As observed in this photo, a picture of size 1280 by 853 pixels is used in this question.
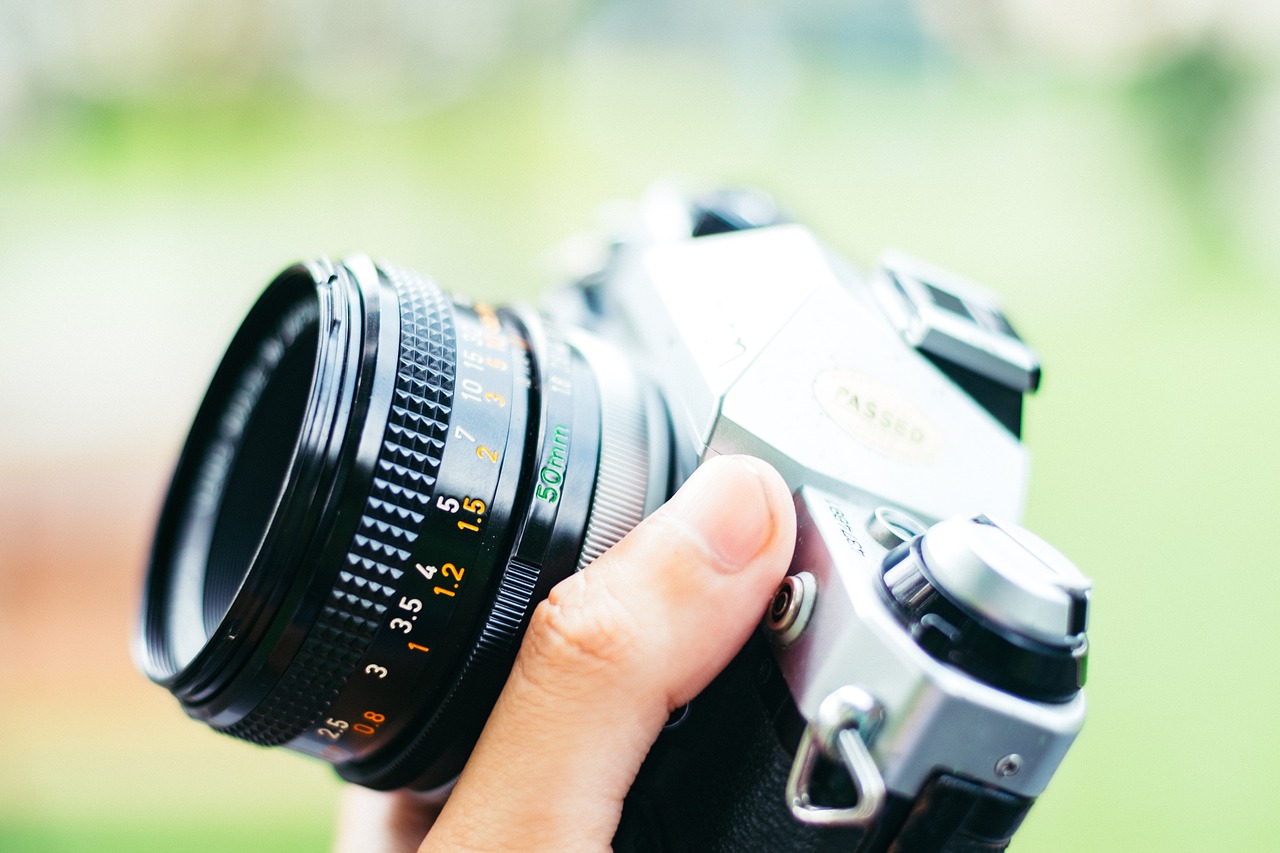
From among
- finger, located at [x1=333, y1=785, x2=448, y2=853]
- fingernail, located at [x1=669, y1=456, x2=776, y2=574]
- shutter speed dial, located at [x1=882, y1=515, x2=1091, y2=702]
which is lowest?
A: finger, located at [x1=333, y1=785, x2=448, y2=853]

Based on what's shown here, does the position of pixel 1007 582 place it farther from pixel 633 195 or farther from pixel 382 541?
pixel 633 195

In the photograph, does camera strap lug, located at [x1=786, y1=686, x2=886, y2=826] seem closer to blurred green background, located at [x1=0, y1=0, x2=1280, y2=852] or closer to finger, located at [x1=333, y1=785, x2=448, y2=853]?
finger, located at [x1=333, y1=785, x2=448, y2=853]

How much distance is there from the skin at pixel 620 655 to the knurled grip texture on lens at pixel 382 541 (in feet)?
0.26

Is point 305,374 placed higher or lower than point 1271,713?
higher

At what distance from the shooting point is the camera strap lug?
1.41 feet

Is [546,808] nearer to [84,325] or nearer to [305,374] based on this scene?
[305,374]

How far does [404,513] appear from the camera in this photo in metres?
0.51

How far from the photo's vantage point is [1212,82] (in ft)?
8.43

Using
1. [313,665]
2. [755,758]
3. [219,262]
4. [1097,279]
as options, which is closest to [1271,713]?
[1097,279]

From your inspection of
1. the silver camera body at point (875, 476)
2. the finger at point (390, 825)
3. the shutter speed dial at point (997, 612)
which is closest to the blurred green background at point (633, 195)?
the finger at point (390, 825)

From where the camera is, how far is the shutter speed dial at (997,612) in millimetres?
440

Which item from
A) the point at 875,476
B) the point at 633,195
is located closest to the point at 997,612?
the point at 875,476

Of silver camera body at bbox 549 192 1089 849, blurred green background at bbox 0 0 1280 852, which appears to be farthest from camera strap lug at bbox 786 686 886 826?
blurred green background at bbox 0 0 1280 852

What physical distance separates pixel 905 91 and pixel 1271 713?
1.73 m
